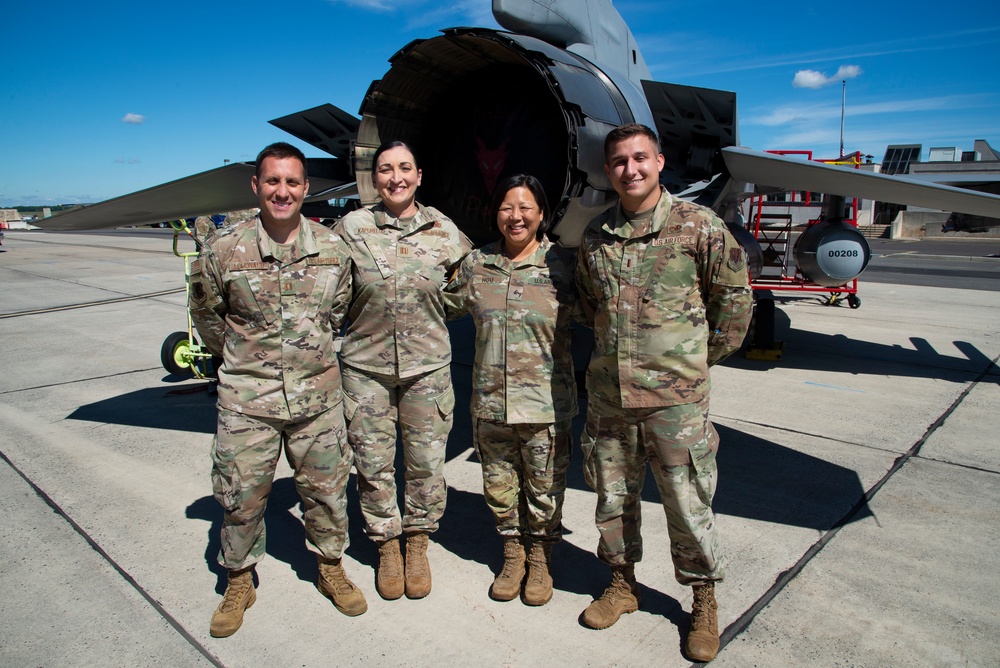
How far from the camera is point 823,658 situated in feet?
7.91

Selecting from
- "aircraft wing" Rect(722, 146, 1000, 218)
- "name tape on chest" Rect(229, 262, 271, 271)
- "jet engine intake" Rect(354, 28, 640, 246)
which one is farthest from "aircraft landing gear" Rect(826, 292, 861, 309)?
"name tape on chest" Rect(229, 262, 271, 271)

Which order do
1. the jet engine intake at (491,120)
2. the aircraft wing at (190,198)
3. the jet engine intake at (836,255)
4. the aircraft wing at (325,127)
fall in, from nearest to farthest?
the jet engine intake at (491,120)
the aircraft wing at (325,127)
the aircraft wing at (190,198)
the jet engine intake at (836,255)

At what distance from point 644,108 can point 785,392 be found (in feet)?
10.7

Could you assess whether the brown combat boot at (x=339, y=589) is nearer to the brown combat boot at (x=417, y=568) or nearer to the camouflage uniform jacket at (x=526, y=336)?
the brown combat boot at (x=417, y=568)

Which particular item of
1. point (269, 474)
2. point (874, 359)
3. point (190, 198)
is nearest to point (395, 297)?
point (269, 474)

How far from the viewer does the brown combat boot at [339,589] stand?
2.72 meters

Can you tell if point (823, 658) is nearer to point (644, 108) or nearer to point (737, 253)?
point (737, 253)

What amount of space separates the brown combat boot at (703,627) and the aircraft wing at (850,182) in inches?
112

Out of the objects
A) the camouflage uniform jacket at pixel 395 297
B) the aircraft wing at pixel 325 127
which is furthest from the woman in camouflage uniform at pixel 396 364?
the aircraft wing at pixel 325 127

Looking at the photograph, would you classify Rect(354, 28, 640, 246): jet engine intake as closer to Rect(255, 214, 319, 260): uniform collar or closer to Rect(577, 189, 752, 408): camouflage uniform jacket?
Rect(577, 189, 752, 408): camouflage uniform jacket

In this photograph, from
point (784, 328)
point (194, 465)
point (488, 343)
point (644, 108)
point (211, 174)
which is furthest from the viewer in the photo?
point (784, 328)

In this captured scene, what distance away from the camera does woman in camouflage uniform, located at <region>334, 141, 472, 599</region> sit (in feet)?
9.29

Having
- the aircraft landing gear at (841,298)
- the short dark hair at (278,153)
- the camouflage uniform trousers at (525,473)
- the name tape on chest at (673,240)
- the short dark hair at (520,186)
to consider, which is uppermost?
the short dark hair at (278,153)

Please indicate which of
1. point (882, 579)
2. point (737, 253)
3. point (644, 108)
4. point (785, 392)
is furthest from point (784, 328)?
point (737, 253)
